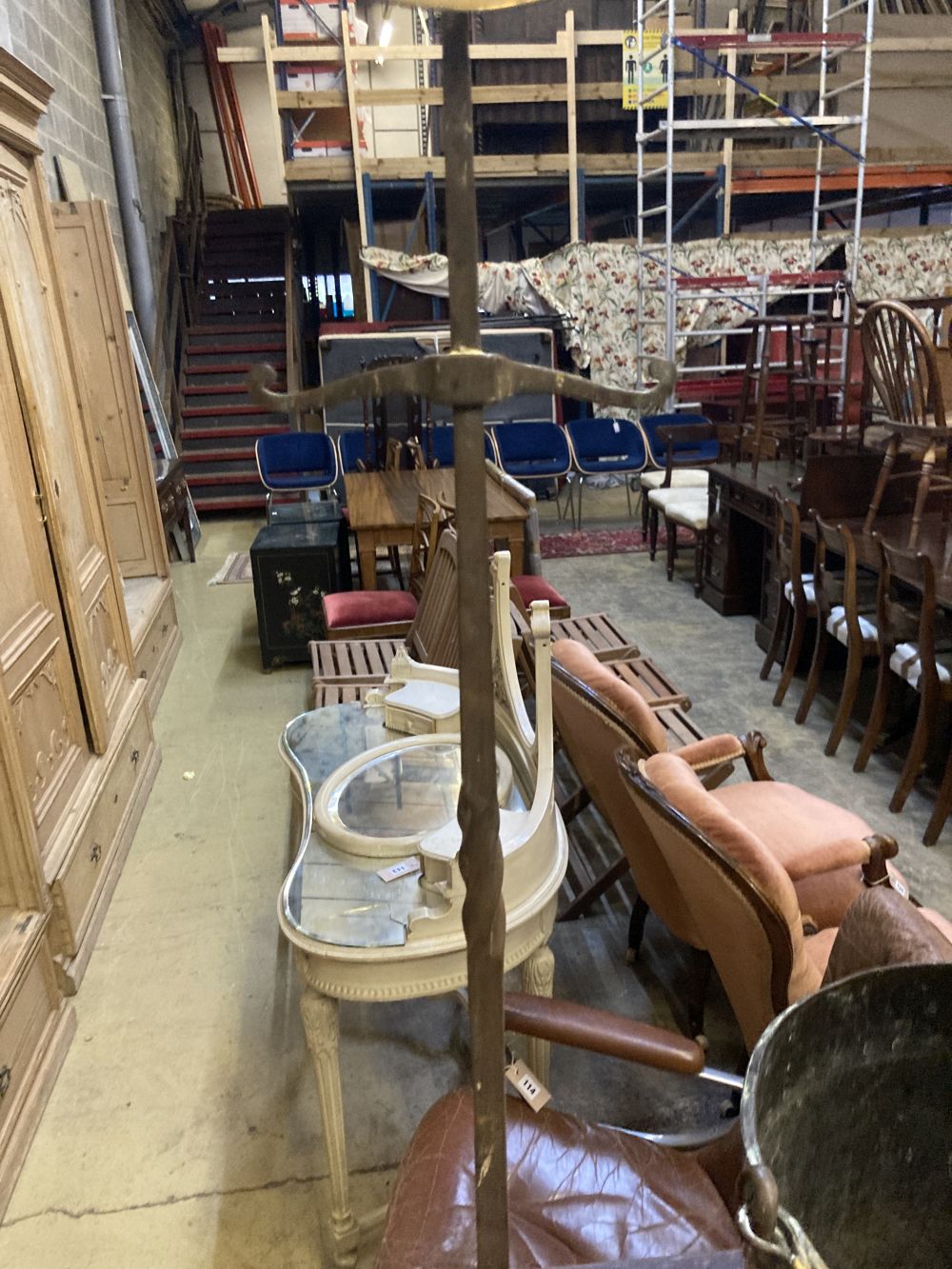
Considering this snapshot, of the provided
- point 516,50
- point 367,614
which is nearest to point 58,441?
point 367,614

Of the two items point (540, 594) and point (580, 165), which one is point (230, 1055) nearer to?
point (540, 594)

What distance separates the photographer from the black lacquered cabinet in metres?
4.37

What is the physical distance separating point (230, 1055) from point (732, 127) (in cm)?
709

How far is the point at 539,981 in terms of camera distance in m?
1.75

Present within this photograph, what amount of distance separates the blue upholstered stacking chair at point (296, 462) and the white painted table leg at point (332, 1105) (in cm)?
552

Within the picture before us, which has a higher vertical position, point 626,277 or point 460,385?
point 626,277

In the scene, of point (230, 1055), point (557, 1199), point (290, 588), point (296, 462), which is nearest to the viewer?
point (557, 1199)

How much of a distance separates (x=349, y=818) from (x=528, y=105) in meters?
9.30

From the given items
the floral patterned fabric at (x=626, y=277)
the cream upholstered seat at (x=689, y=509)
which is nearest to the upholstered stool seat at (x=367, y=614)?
the cream upholstered seat at (x=689, y=509)

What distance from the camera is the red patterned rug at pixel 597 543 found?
6.56 metres

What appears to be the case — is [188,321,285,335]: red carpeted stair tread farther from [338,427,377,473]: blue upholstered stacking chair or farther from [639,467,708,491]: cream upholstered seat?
[639,467,708,491]: cream upholstered seat

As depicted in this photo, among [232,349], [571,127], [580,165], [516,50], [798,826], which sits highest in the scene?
[516,50]

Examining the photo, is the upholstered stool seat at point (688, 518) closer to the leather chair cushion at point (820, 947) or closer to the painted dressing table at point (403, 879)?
the painted dressing table at point (403, 879)

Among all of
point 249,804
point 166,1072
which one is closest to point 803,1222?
point 166,1072
